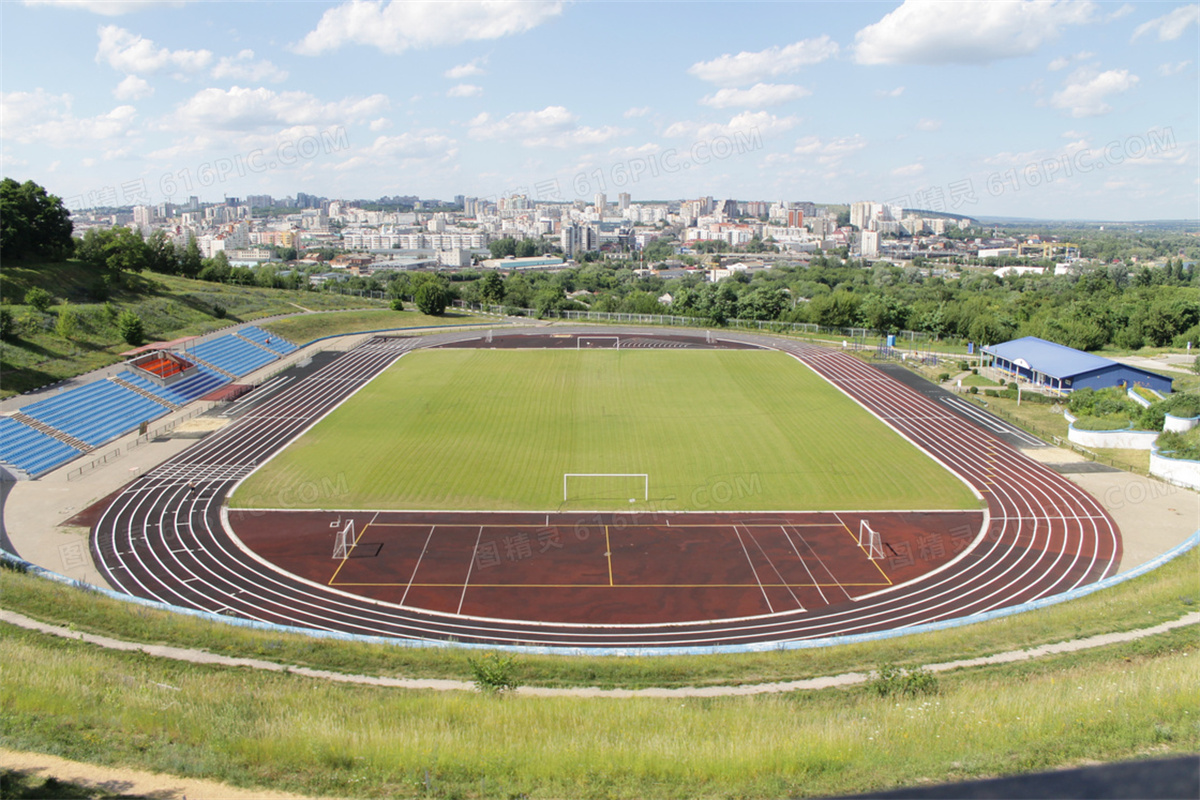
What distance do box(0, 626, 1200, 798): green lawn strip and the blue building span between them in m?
32.4

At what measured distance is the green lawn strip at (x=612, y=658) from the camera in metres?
14.4

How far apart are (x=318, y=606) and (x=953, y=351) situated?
5381 cm

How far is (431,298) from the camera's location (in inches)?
2670

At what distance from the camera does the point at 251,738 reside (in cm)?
915

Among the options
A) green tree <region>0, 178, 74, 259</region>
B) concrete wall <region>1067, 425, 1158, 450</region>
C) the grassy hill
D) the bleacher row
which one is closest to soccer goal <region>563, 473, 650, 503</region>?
concrete wall <region>1067, 425, 1158, 450</region>

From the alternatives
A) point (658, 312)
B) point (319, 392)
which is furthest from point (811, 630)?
point (658, 312)

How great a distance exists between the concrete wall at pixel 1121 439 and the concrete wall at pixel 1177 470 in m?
3.29

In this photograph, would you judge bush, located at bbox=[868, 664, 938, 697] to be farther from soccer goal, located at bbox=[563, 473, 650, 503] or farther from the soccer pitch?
soccer goal, located at bbox=[563, 473, 650, 503]

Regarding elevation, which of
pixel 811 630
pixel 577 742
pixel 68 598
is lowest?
pixel 811 630

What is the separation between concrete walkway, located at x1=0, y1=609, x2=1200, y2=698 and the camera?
1355cm

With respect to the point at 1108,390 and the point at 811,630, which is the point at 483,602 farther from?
the point at 1108,390

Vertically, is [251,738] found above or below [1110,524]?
above

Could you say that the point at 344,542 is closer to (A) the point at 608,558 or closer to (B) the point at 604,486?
(A) the point at 608,558

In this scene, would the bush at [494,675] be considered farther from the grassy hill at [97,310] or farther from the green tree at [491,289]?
the green tree at [491,289]
